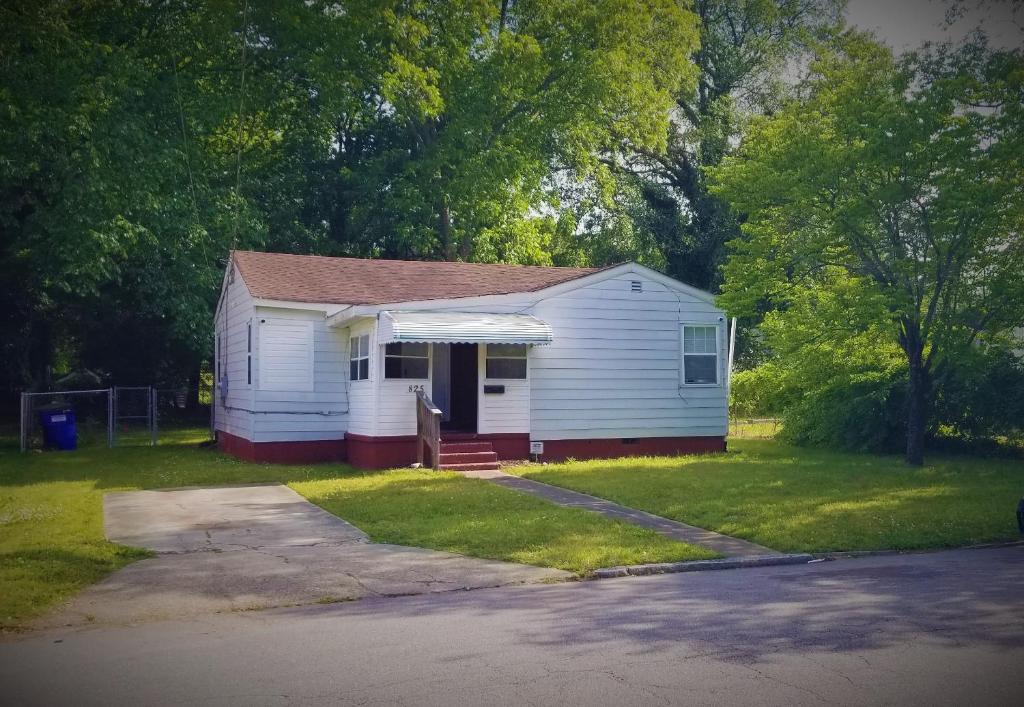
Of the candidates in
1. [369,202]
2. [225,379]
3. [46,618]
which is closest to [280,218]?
[369,202]

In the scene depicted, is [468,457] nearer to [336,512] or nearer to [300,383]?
[300,383]

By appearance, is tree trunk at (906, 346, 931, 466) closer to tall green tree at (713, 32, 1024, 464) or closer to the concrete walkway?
tall green tree at (713, 32, 1024, 464)

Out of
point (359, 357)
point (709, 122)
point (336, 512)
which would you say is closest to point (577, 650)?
point (336, 512)

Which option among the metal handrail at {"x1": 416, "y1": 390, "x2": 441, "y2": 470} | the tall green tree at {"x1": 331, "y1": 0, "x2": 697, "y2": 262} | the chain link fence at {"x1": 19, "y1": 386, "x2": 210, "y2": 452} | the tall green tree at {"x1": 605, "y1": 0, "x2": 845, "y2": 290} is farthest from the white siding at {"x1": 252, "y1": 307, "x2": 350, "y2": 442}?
the tall green tree at {"x1": 605, "y1": 0, "x2": 845, "y2": 290}

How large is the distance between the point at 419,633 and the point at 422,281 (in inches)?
651

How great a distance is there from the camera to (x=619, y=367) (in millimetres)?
20797

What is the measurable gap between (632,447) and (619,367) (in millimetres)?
1820

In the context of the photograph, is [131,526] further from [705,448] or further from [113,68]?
[113,68]

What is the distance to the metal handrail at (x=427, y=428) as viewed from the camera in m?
17.7

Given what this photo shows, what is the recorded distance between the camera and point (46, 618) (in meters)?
7.50

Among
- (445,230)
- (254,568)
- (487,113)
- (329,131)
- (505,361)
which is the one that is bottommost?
(254,568)

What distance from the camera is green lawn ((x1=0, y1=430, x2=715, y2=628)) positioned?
934cm

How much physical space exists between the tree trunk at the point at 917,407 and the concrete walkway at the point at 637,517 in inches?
311

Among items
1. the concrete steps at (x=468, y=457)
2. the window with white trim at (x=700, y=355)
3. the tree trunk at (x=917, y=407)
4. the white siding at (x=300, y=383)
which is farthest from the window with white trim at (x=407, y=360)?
the tree trunk at (x=917, y=407)
